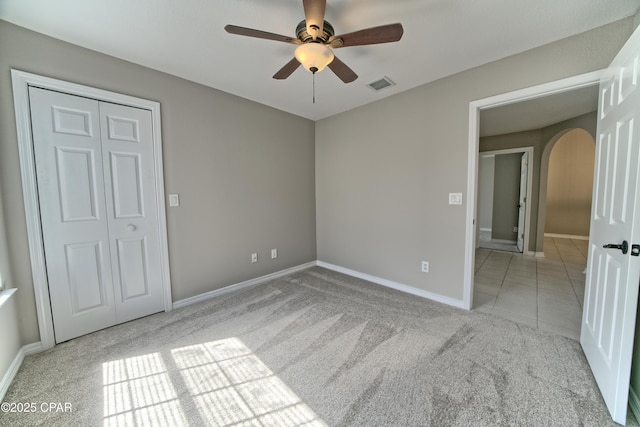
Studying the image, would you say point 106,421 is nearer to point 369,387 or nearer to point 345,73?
point 369,387

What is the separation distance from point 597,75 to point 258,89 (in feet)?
10.1

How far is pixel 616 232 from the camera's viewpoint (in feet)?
4.43

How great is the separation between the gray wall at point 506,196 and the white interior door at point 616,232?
4552 millimetres

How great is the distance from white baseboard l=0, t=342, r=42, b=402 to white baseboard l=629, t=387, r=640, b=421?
145 inches

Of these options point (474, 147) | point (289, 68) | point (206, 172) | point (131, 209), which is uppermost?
point (289, 68)

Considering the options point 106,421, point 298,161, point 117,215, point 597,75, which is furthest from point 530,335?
point 117,215

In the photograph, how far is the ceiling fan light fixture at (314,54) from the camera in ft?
4.83

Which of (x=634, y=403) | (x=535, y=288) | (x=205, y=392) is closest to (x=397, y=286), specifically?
(x=535, y=288)

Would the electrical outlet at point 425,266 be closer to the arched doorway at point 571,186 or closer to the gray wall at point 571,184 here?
the arched doorway at point 571,186

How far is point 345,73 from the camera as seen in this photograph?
1.86 m

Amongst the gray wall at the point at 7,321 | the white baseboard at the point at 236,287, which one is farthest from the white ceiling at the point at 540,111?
the gray wall at the point at 7,321

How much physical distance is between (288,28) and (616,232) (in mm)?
2547

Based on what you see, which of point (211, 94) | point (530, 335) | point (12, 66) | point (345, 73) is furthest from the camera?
point (211, 94)

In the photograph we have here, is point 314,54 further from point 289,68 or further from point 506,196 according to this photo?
point 506,196
